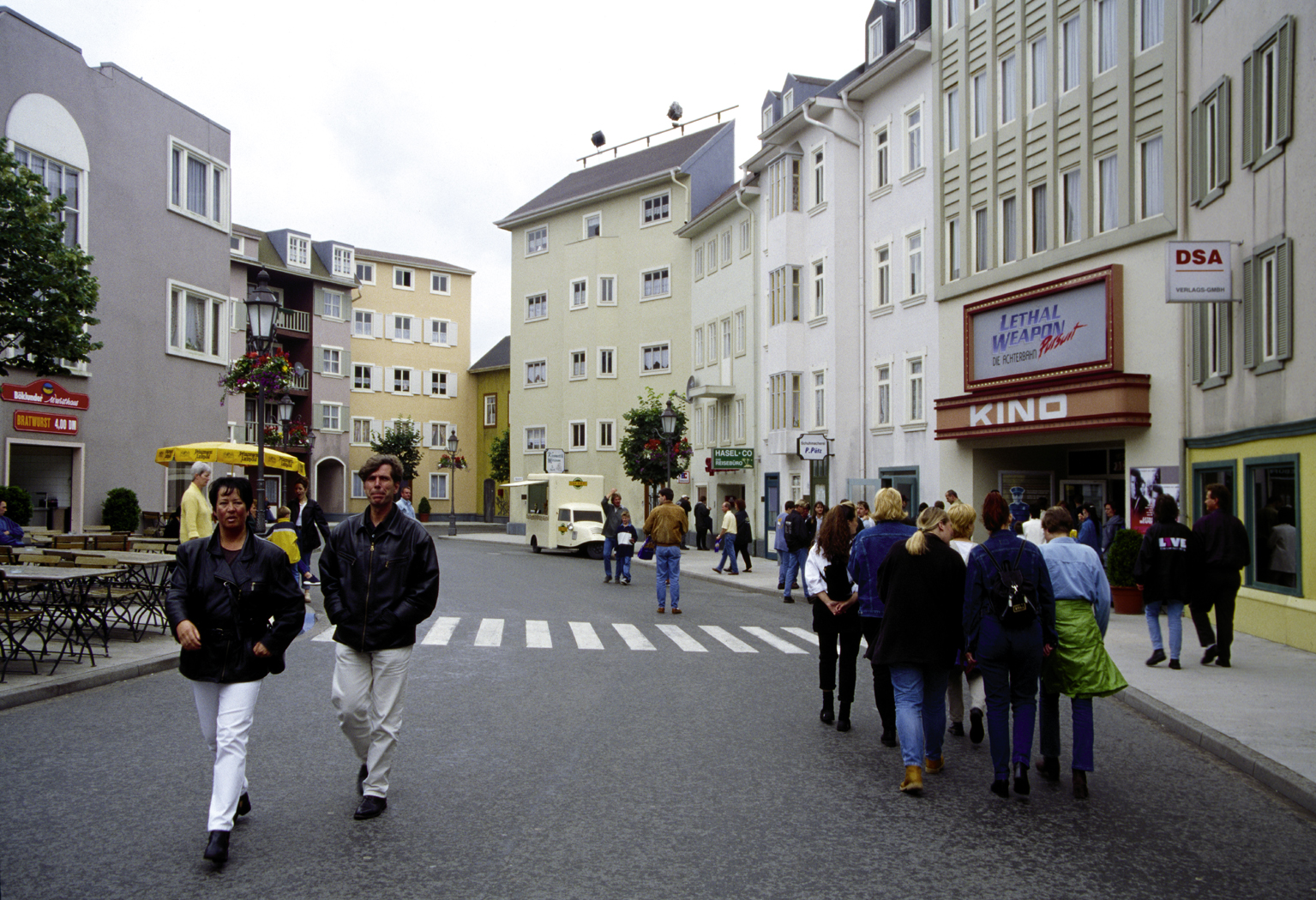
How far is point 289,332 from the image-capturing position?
198 feet

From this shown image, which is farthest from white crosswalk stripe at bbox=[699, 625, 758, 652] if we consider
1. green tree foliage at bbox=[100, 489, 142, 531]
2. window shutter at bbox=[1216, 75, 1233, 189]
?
green tree foliage at bbox=[100, 489, 142, 531]

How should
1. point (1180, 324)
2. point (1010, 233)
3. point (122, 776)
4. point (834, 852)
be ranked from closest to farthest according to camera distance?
1. point (834, 852)
2. point (122, 776)
3. point (1180, 324)
4. point (1010, 233)

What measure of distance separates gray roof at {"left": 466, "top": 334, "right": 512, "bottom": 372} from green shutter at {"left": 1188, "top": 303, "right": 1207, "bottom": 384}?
5442 cm

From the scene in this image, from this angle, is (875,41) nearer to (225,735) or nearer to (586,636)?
(586,636)

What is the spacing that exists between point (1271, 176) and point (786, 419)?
784 inches

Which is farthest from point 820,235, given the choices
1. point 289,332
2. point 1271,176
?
point 289,332

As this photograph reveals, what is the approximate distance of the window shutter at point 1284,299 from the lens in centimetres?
1457

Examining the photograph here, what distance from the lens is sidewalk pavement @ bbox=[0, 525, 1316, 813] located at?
764 centimetres

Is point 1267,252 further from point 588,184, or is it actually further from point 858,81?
point 588,184

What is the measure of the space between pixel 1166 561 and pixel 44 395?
22941 millimetres

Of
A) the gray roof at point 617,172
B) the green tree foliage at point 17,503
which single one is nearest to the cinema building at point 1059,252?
the green tree foliage at point 17,503

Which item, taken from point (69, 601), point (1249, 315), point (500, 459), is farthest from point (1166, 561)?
point (500, 459)

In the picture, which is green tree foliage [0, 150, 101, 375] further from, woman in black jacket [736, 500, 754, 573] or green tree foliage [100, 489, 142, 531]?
woman in black jacket [736, 500, 754, 573]

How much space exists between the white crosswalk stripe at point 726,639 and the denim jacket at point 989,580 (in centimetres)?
670
